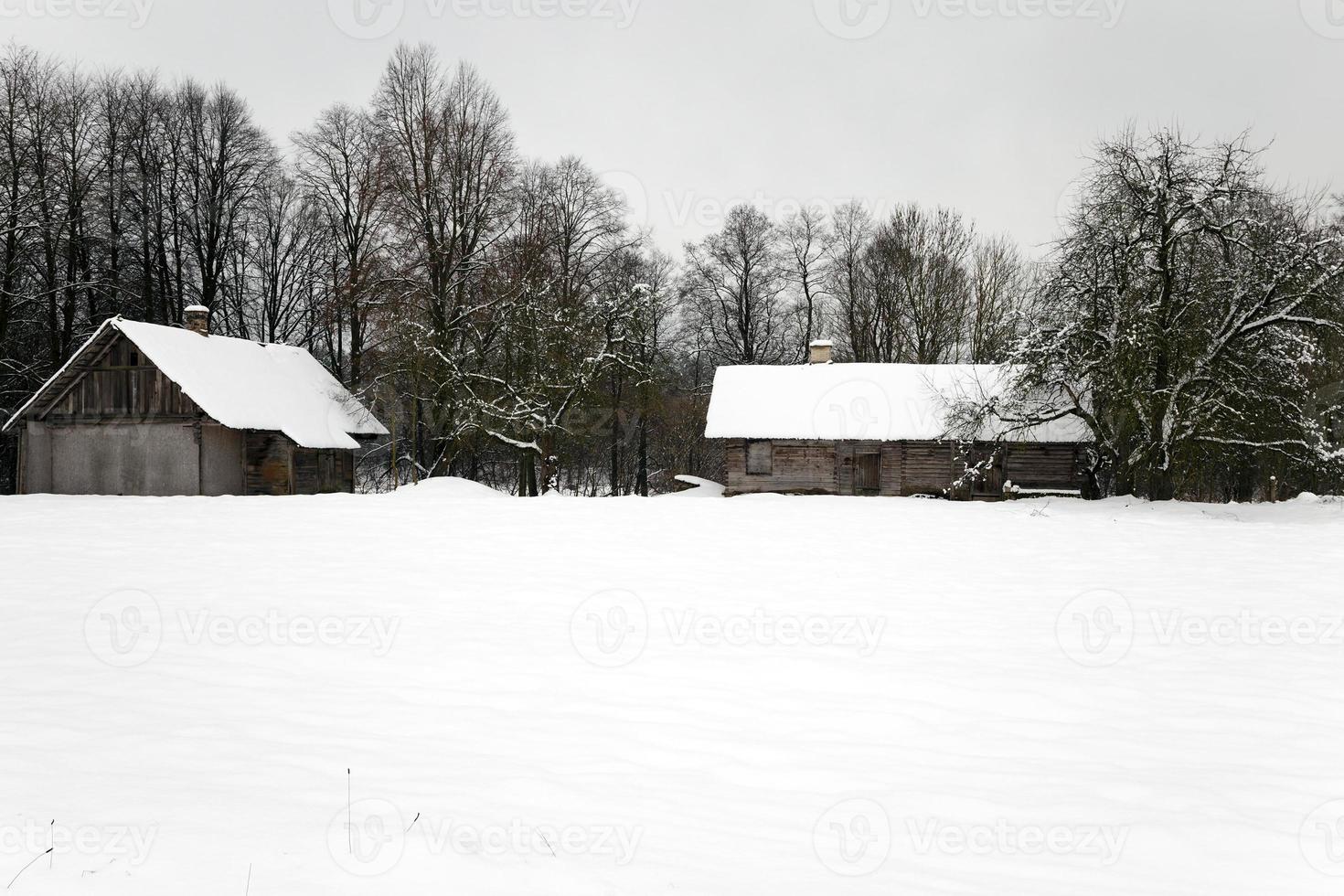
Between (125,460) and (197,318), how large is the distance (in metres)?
5.60

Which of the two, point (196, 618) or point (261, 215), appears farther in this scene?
point (261, 215)

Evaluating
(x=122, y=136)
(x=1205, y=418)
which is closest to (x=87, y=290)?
(x=122, y=136)

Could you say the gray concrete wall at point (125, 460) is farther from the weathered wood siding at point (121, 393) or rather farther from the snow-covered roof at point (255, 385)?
the snow-covered roof at point (255, 385)

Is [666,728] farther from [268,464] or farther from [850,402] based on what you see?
[268,464]

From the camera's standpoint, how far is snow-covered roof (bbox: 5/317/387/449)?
79.7 feet

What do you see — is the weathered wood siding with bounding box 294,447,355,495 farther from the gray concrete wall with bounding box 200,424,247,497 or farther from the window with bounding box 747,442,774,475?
the window with bounding box 747,442,774,475

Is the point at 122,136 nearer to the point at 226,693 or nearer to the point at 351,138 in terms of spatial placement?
the point at 351,138

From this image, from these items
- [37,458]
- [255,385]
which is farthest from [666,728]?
[37,458]

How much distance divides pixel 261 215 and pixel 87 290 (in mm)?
8107

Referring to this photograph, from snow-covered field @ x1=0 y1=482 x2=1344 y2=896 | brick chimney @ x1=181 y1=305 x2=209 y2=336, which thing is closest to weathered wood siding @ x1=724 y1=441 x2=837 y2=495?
snow-covered field @ x1=0 y1=482 x2=1344 y2=896

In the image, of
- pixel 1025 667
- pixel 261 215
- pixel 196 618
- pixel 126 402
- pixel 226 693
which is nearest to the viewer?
pixel 226 693

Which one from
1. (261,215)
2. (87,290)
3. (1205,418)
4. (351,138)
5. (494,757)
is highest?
(351,138)

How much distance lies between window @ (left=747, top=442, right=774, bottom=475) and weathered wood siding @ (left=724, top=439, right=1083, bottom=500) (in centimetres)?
13

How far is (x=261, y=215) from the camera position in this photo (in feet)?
116
